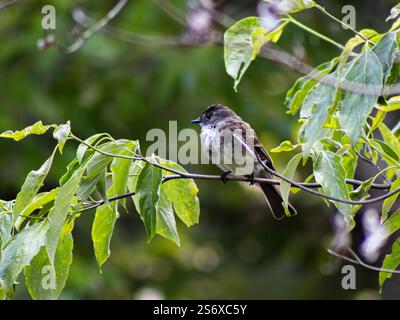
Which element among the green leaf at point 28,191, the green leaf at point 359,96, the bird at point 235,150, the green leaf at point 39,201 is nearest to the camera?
the green leaf at point 359,96

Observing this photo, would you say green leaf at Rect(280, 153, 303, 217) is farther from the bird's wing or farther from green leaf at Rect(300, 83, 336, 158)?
the bird's wing

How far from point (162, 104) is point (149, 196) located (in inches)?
200

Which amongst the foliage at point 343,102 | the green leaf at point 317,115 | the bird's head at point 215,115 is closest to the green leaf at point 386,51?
the foliage at point 343,102

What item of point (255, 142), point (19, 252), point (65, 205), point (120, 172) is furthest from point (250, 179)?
point (255, 142)

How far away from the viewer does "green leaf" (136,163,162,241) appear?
275 centimetres

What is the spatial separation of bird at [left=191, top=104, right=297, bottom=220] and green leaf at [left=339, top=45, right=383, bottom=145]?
1555mm

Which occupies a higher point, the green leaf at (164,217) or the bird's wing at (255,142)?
the bird's wing at (255,142)

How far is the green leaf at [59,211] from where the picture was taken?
2.63 meters

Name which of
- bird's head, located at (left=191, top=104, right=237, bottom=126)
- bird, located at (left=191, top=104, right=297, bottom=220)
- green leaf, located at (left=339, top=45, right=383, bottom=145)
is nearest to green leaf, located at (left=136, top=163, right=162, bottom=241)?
green leaf, located at (left=339, top=45, right=383, bottom=145)

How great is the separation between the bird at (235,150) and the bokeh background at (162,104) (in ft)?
6.41

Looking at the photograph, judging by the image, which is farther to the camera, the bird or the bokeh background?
the bokeh background

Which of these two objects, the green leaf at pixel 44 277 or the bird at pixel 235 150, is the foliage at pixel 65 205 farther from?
the bird at pixel 235 150

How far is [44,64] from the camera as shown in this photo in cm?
770

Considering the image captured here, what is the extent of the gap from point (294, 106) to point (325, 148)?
288 mm
